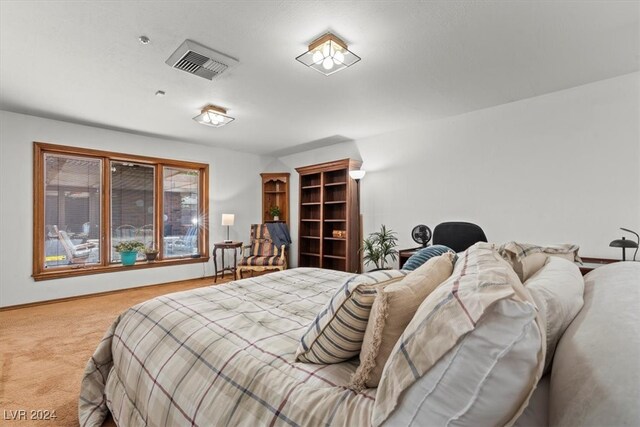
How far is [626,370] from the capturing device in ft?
1.89

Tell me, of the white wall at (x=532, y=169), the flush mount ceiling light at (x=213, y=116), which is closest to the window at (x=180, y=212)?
the flush mount ceiling light at (x=213, y=116)

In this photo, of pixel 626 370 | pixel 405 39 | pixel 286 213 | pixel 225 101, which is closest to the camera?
pixel 626 370

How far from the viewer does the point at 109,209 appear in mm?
4539

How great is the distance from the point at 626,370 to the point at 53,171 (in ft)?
18.8

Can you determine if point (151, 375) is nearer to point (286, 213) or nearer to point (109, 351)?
point (109, 351)

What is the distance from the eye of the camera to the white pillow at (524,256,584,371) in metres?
0.86

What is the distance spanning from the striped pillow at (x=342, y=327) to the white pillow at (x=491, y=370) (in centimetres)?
41

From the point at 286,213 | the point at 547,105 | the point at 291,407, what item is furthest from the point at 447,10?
the point at 286,213

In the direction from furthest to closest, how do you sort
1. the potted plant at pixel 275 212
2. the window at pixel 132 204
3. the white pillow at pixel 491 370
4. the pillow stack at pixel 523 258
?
the potted plant at pixel 275 212, the window at pixel 132 204, the pillow stack at pixel 523 258, the white pillow at pixel 491 370

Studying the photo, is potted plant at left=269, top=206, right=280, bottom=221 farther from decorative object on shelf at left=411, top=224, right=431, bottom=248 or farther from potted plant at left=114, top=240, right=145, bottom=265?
decorative object on shelf at left=411, top=224, right=431, bottom=248

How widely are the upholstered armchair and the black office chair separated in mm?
2786

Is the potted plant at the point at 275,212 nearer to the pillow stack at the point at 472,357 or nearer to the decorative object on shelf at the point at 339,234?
the decorative object on shelf at the point at 339,234

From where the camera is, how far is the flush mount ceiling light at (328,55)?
2143mm

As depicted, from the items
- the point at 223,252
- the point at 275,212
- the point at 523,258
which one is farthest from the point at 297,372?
the point at 275,212
